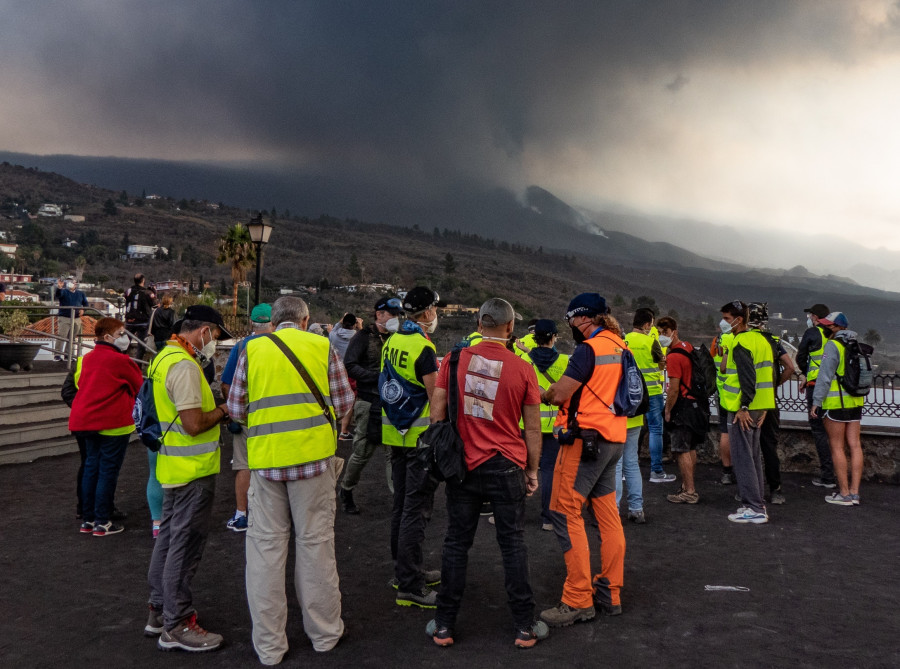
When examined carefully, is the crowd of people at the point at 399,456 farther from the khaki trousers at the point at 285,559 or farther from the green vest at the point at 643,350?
the green vest at the point at 643,350

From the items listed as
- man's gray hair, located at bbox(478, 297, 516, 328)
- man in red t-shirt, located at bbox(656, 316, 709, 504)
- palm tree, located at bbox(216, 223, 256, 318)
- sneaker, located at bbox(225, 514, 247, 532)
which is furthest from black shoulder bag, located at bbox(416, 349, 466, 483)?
palm tree, located at bbox(216, 223, 256, 318)

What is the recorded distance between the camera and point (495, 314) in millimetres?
3604

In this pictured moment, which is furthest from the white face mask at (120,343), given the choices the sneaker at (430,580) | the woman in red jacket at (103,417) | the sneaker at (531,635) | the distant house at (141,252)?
the distant house at (141,252)

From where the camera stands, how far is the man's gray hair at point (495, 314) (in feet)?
11.8

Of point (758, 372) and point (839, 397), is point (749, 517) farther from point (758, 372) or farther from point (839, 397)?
point (839, 397)

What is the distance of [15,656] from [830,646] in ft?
14.1

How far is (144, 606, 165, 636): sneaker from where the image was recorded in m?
3.57

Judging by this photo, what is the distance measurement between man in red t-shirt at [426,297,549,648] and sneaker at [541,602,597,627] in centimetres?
17

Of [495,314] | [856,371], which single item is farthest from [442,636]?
[856,371]

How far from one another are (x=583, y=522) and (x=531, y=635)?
0.80 meters

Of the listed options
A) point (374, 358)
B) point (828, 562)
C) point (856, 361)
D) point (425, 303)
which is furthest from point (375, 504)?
point (856, 361)

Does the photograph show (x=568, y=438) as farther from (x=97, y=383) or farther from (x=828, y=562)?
(x=97, y=383)

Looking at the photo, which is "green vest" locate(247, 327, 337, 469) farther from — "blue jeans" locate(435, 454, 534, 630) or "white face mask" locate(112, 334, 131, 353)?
"white face mask" locate(112, 334, 131, 353)

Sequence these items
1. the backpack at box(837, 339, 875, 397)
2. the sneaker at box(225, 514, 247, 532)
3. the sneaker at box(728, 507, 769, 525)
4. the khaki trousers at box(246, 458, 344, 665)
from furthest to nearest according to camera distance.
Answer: the backpack at box(837, 339, 875, 397), the sneaker at box(728, 507, 769, 525), the sneaker at box(225, 514, 247, 532), the khaki trousers at box(246, 458, 344, 665)
